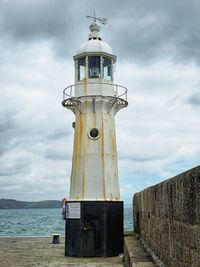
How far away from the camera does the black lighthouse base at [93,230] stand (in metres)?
16.0

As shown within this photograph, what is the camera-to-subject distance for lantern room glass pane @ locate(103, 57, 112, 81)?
58.7ft

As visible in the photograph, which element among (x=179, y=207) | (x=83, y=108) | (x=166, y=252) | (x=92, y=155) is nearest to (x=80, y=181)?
(x=92, y=155)

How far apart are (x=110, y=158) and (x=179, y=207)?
11.0 meters

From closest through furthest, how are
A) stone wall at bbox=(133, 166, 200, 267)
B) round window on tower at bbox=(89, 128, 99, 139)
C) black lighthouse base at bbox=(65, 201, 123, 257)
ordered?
1. stone wall at bbox=(133, 166, 200, 267)
2. black lighthouse base at bbox=(65, 201, 123, 257)
3. round window on tower at bbox=(89, 128, 99, 139)

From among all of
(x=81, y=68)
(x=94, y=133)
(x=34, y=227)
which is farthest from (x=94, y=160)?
(x=34, y=227)

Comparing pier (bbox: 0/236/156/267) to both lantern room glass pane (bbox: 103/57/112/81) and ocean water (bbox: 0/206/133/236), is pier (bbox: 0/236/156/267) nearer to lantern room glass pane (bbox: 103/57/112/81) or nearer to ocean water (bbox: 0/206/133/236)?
lantern room glass pane (bbox: 103/57/112/81)

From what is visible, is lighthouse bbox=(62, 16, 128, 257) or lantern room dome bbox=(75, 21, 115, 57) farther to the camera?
lantern room dome bbox=(75, 21, 115, 57)

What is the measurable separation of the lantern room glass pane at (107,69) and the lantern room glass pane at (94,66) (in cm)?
27

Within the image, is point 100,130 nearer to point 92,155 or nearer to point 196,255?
point 92,155

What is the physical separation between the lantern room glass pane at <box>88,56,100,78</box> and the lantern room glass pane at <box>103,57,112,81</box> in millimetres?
267

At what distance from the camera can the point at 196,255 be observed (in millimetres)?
5180

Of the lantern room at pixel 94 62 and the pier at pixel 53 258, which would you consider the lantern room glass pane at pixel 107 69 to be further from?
the pier at pixel 53 258

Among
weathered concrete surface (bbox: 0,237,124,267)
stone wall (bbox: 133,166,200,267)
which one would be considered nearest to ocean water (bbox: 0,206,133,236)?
weathered concrete surface (bbox: 0,237,124,267)

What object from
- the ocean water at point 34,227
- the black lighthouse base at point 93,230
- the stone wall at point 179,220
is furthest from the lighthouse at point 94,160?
the ocean water at point 34,227
